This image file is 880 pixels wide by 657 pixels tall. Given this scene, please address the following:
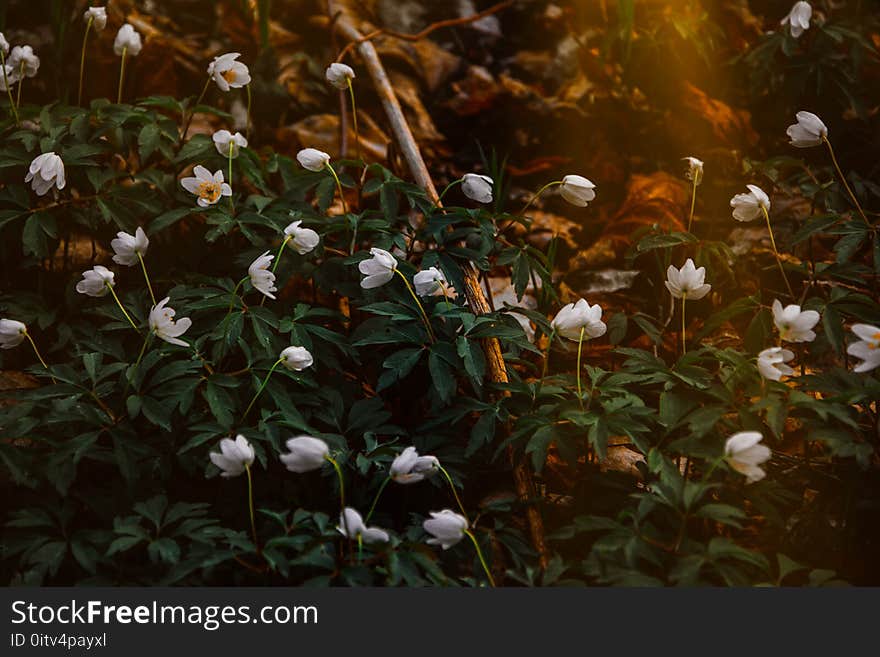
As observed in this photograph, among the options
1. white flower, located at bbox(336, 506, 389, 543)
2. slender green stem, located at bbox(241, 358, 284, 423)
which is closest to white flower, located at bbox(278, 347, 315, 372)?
slender green stem, located at bbox(241, 358, 284, 423)

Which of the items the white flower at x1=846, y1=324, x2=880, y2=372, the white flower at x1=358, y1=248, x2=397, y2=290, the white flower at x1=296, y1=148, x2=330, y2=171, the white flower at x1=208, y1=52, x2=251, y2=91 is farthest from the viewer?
the white flower at x1=208, y1=52, x2=251, y2=91

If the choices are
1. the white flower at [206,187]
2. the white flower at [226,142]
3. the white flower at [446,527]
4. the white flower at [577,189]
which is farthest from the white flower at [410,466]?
the white flower at [226,142]

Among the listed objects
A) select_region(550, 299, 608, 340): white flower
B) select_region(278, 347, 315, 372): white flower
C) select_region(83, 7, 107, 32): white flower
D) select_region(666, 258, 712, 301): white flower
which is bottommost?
select_region(278, 347, 315, 372): white flower

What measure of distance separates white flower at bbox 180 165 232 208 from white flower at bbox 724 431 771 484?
4.95 ft

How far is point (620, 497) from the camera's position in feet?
6.02

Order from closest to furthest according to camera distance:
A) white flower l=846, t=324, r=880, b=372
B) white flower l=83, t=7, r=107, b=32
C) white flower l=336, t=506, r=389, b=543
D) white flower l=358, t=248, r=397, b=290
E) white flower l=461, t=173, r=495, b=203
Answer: white flower l=336, t=506, r=389, b=543, white flower l=846, t=324, r=880, b=372, white flower l=358, t=248, r=397, b=290, white flower l=461, t=173, r=495, b=203, white flower l=83, t=7, r=107, b=32

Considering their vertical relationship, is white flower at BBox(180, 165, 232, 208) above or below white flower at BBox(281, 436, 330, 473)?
above

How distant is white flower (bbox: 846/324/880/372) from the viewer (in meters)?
1.65

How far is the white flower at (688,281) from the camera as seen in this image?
1.92 meters

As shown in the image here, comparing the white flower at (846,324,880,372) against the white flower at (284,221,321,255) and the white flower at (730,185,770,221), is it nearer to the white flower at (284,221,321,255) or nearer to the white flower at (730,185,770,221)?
the white flower at (730,185,770,221)

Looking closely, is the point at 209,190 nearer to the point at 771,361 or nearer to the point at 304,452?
the point at 304,452

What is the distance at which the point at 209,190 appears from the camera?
2.17m

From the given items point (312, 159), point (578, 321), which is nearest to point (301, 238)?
point (312, 159)

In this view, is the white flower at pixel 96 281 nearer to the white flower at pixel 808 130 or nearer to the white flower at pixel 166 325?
the white flower at pixel 166 325
